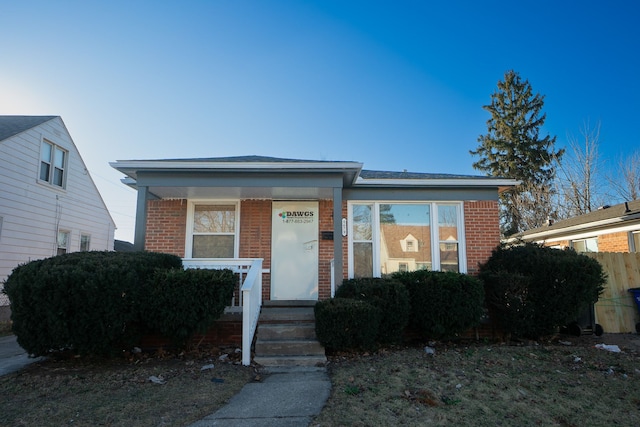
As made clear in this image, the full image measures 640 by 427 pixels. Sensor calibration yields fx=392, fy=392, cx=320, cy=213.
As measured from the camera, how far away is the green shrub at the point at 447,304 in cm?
636

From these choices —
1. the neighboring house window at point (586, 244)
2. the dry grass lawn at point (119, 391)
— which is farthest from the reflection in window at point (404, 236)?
the neighboring house window at point (586, 244)

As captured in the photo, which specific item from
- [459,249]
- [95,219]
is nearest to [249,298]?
[459,249]

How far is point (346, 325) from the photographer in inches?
227

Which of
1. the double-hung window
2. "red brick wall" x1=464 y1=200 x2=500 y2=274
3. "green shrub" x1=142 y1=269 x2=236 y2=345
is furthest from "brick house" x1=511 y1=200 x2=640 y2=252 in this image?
the double-hung window

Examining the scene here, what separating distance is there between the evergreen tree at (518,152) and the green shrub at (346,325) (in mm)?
18887

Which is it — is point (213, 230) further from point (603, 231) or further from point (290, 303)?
point (603, 231)

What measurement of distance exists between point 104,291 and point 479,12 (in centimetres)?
1180

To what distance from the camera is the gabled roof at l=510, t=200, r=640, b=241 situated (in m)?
10.2

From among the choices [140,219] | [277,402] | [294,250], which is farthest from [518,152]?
[277,402]

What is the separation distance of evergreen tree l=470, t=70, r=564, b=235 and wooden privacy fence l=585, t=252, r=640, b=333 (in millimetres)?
13750

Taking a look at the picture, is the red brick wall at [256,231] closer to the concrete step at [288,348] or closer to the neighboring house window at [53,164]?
the concrete step at [288,348]

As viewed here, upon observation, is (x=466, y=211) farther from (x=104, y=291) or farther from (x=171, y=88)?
(x=171, y=88)

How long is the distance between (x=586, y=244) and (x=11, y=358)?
14924 mm

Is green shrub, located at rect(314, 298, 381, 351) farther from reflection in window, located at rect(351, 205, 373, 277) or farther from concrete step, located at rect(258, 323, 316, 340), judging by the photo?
reflection in window, located at rect(351, 205, 373, 277)
